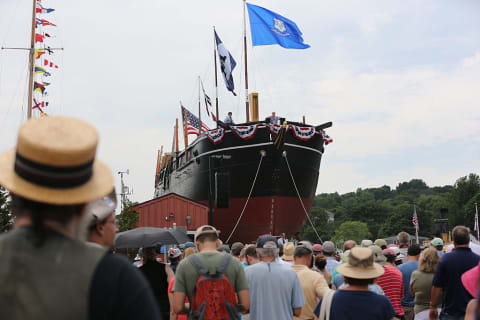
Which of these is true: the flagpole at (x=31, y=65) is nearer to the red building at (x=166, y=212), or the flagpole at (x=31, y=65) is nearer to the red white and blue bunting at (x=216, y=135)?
the red building at (x=166, y=212)

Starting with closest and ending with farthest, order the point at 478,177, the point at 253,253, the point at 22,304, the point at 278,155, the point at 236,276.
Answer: the point at 22,304
the point at 236,276
the point at 253,253
the point at 278,155
the point at 478,177

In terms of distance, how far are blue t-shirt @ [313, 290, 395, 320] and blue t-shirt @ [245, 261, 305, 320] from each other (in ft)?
3.72

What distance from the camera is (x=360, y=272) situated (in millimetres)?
4113

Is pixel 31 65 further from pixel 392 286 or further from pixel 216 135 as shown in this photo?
pixel 392 286

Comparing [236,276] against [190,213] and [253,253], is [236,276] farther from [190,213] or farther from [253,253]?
[190,213]

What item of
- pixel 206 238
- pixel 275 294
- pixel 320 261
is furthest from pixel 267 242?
pixel 320 261

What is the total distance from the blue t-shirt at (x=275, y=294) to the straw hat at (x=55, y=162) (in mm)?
3538

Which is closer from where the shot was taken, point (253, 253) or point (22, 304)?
point (22, 304)

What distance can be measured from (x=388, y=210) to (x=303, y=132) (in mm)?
114893

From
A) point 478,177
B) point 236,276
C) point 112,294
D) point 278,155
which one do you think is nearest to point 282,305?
point 236,276

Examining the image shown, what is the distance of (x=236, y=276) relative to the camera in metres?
4.59

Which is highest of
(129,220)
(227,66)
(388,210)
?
(227,66)

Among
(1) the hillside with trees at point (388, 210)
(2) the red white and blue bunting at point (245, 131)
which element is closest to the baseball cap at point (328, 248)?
(2) the red white and blue bunting at point (245, 131)

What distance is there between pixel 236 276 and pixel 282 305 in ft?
2.63
